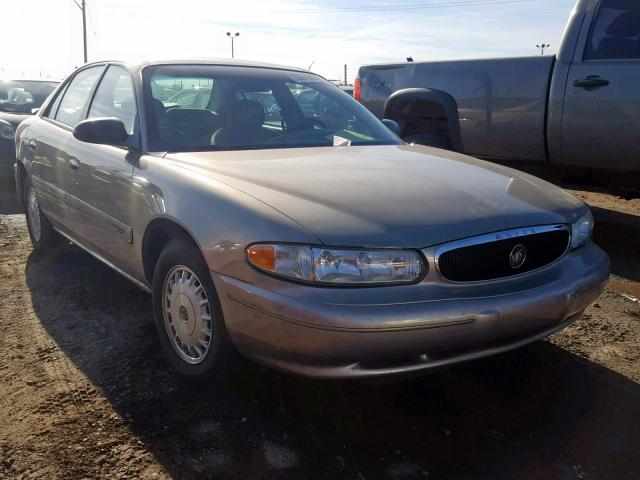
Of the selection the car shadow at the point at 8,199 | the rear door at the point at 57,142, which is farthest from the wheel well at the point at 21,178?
the car shadow at the point at 8,199

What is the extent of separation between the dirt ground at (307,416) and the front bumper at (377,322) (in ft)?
0.76

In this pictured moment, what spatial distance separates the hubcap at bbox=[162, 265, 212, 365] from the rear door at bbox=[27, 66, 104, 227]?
1516 millimetres

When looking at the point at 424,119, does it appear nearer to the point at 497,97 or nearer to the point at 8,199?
the point at 497,97

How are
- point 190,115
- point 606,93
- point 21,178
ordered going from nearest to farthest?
point 190,115 → point 606,93 → point 21,178

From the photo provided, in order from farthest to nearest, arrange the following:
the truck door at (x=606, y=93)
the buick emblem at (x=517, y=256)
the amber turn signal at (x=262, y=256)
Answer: the truck door at (x=606, y=93), the buick emblem at (x=517, y=256), the amber turn signal at (x=262, y=256)

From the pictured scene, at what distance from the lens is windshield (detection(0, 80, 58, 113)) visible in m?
10.0

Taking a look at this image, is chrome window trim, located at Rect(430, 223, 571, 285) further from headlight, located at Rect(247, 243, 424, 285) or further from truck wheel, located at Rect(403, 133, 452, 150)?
truck wheel, located at Rect(403, 133, 452, 150)

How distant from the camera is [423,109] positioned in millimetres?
6715

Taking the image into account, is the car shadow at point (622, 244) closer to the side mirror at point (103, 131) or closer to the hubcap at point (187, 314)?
the hubcap at point (187, 314)

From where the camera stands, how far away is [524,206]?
9.55ft

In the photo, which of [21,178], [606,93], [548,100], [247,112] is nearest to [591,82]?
[606,93]

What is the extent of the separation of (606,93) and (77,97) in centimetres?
410

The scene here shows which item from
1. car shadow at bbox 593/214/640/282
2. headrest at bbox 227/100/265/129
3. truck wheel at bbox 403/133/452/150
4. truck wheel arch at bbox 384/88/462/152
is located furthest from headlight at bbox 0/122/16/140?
car shadow at bbox 593/214/640/282

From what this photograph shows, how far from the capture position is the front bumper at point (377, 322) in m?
2.38
